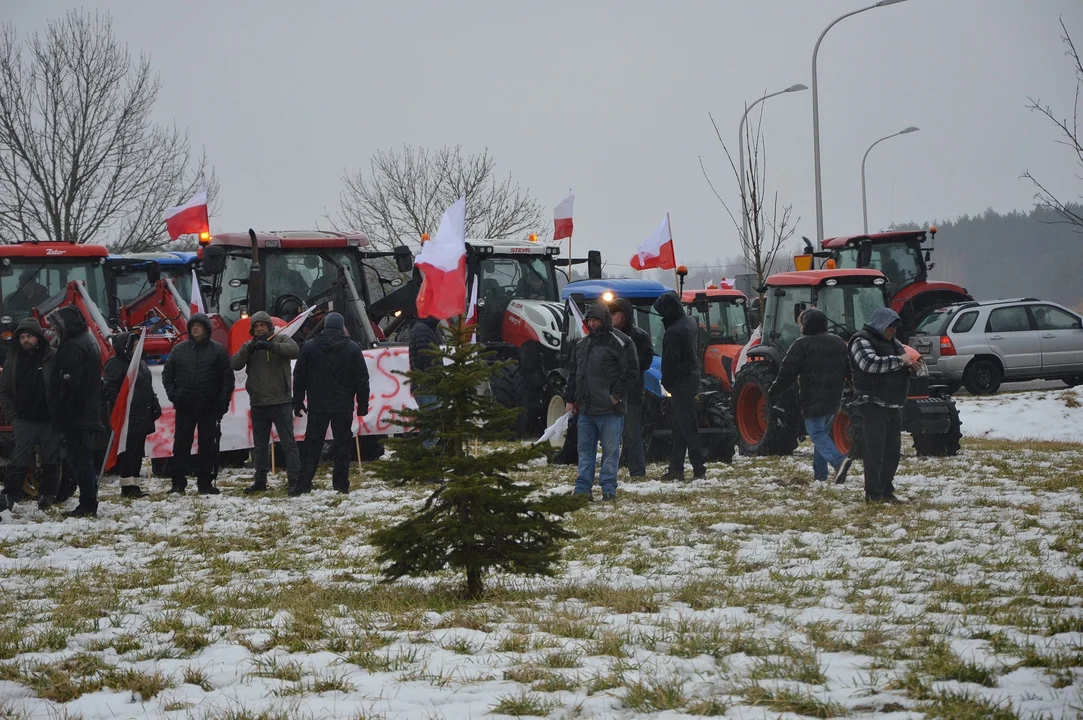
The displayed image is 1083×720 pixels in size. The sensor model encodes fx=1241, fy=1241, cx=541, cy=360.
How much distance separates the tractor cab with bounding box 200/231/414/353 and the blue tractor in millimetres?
2835

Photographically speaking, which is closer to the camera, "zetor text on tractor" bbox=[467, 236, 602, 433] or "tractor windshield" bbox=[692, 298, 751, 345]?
"zetor text on tractor" bbox=[467, 236, 602, 433]

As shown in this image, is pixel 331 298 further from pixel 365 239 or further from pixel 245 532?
pixel 245 532

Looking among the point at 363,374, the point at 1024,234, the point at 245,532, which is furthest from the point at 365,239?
the point at 1024,234

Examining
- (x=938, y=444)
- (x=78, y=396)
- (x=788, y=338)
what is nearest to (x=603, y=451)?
(x=78, y=396)

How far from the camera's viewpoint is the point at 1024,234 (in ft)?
356

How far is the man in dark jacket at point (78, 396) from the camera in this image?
1131 cm

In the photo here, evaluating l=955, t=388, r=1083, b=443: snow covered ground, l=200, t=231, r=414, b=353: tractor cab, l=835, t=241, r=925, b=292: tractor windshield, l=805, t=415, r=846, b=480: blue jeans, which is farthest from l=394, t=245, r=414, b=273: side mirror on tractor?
l=835, t=241, r=925, b=292: tractor windshield

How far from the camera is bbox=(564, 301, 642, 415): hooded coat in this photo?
1174 cm

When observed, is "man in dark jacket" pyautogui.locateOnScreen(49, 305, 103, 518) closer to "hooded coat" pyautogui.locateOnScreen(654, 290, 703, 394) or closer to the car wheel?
"hooded coat" pyautogui.locateOnScreen(654, 290, 703, 394)

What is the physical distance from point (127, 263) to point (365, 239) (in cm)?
350

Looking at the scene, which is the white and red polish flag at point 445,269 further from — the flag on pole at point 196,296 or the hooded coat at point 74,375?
the flag on pole at point 196,296

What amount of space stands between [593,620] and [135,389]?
903cm

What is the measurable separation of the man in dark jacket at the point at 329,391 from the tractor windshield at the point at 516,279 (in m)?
7.01

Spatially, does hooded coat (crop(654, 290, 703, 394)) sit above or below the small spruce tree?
above
